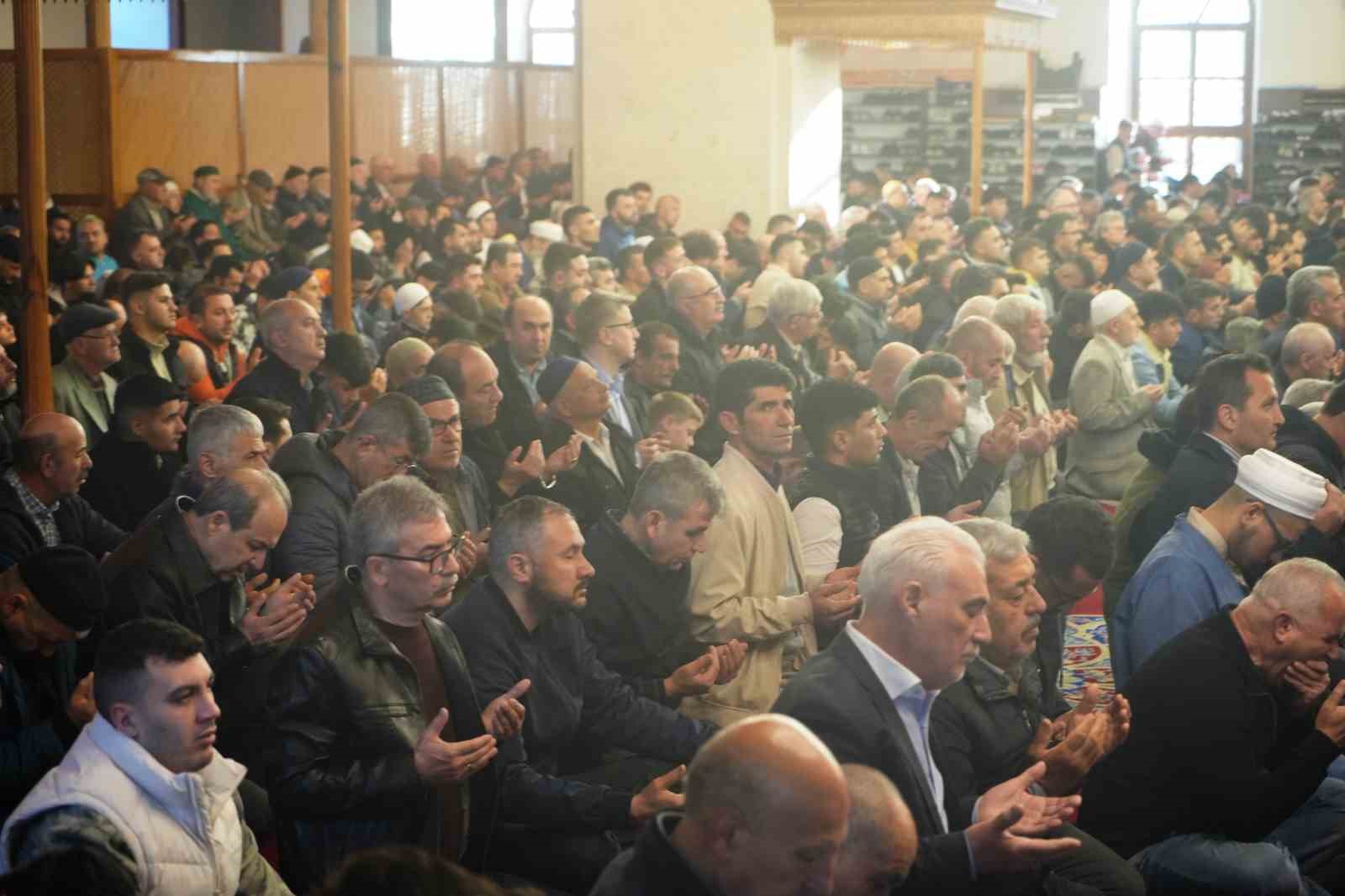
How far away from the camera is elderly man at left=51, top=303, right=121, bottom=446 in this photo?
7.04 m

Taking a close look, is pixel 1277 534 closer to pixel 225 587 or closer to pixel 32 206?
pixel 225 587

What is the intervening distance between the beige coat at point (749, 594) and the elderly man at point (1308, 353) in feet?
11.1

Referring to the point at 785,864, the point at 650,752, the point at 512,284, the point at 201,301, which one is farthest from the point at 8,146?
the point at 785,864

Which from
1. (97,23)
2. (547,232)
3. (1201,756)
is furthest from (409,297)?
(97,23)

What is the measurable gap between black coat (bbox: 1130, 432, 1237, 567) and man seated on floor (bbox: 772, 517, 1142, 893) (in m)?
2.16

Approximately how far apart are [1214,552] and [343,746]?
2401mm

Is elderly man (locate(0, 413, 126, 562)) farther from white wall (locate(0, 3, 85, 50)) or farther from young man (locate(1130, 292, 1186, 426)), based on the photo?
white wall (locate(0, 3, 85, 50))

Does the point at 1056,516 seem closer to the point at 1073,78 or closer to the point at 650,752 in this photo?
the point at 650,752

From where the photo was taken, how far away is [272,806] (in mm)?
4047

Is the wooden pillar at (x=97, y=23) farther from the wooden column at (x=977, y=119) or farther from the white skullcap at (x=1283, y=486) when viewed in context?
the white skullcap at (x=1283, y=486)

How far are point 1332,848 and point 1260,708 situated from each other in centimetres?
79

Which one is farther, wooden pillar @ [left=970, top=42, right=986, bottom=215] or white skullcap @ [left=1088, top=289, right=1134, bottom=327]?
wooden pillar @ [left=970, top=42, right=986, bottom=215]

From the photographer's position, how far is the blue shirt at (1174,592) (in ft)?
16.6

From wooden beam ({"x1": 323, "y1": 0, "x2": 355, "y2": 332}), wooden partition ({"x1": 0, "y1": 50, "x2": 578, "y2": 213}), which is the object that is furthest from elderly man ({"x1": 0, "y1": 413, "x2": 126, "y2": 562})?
wooden partition ({"x1": 0, "y1": 50, "x2": 578, "y2": 213})
